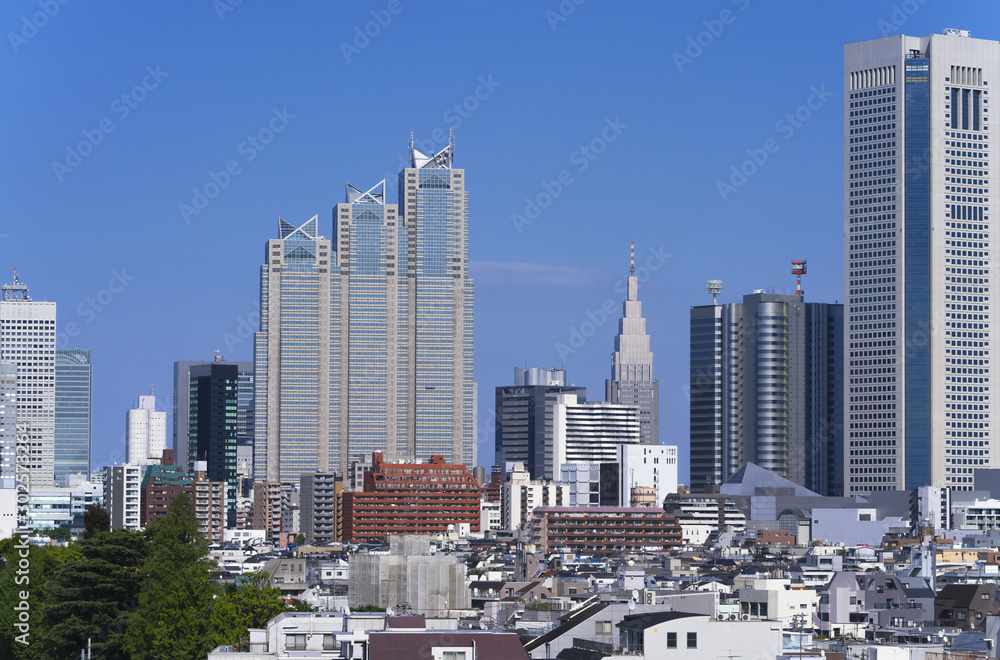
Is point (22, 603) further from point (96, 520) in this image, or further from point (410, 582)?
point (410, 582)

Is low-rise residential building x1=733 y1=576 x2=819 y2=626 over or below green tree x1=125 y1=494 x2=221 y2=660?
below

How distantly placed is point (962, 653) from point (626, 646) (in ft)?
32.4

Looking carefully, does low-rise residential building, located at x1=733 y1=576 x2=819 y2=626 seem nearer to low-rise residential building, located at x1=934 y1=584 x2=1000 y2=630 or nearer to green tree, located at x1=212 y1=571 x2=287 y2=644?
low-rise residential building, located at x1=934 y1=584 x2=1000 y2=630

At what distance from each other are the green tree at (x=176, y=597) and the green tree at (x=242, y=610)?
15.9 inches

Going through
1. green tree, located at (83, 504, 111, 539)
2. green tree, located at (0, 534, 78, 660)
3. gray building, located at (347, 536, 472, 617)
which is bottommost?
gray building, located at (347, 536, 472, 617)

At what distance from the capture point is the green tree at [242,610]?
58.4 m

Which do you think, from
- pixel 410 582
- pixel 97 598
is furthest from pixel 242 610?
pixel 410 582

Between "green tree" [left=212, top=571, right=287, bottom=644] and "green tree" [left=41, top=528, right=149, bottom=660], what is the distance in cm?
362

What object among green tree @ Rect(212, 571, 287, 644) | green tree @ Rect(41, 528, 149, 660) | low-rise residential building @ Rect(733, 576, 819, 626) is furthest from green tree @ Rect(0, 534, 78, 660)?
low-rise residential building @ Rect(733, 576, 819, 626)

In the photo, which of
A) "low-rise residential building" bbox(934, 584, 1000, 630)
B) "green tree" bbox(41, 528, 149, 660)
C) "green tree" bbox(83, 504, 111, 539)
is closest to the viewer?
"green tree" bbox(41, 528, 149, 660)

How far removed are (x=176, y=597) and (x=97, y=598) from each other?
7.30 meters

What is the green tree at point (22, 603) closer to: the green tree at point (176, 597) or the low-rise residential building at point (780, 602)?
the green tree at point (176, 597)

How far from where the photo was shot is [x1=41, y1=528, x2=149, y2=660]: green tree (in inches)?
2468

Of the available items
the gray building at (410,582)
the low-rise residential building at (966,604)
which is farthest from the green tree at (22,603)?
the low-rise residential building at (966,604)
